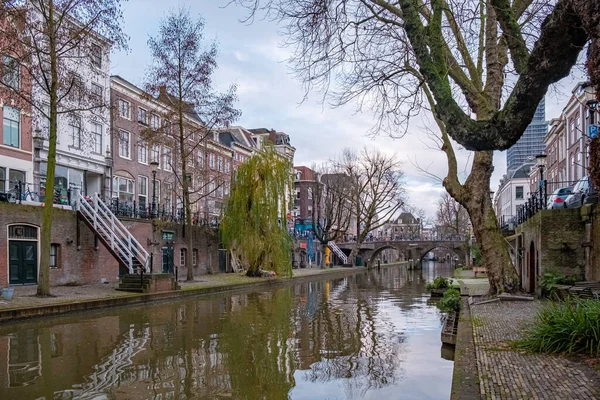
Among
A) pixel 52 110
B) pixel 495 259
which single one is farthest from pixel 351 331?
pixel 52 110

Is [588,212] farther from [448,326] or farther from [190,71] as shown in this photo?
A: [190,71]

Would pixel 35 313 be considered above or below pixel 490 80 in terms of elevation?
below

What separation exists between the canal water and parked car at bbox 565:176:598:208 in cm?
567

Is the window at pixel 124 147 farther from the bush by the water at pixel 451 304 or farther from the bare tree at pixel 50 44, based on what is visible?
the bush by the water at pixel 451 304

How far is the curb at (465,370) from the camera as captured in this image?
19.5 ft

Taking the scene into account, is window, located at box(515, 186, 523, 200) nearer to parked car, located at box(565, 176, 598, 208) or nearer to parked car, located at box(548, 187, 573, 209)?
parked car, located at box(548, 187, 573, 209)

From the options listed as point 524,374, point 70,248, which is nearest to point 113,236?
point 70,248

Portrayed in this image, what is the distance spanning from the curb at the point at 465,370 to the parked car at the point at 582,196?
7.64 metres

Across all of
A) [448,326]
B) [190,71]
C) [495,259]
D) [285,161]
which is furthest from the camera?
[285,161]

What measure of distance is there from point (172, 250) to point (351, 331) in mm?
23002

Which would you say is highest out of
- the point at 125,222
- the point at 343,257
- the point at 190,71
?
the point at 190,71

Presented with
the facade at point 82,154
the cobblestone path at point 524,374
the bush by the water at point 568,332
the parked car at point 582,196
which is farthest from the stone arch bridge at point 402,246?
the bush by the water at point 568,332

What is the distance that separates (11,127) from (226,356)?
20958mm

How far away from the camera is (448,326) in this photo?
39.3 feet
